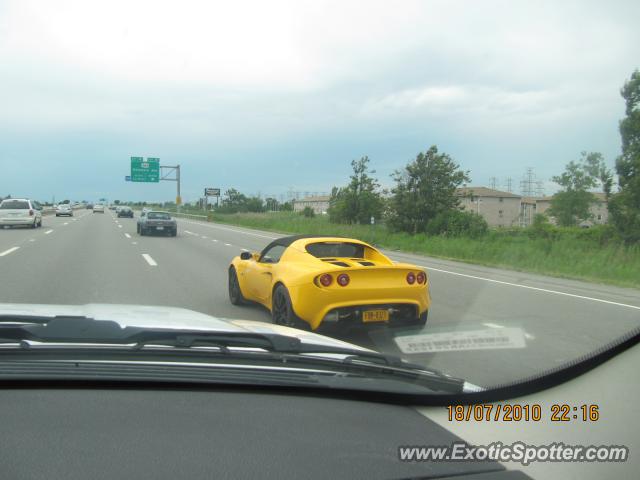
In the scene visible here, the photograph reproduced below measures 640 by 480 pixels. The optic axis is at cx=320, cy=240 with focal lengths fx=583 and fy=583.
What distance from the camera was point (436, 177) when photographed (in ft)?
128

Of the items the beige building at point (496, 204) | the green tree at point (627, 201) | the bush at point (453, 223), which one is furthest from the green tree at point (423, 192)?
the beige building at point (496, 204)

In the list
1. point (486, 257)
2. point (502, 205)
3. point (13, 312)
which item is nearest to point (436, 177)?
point (486, 257)

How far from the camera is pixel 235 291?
9.19 meters

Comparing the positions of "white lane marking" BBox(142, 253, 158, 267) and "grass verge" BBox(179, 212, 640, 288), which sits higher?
"grass verge" BBox(179, 212, 640, 288)

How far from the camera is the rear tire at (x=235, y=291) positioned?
903cm

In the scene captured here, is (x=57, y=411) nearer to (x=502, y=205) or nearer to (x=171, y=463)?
(x=171, y=463)

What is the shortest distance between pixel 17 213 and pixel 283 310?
2968 centimetres

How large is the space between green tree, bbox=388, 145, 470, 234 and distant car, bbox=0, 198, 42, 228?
71.2 feet

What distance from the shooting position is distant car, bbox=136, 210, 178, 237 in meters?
28.5

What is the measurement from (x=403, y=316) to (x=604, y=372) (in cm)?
404

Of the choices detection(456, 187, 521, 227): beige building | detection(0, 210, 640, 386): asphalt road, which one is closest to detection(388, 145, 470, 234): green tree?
detection(0, 210, 640, 386): asphalt road

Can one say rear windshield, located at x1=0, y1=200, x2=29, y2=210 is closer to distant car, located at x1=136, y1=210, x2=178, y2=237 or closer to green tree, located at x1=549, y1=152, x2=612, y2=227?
distant car, located at x1=136, y1=210, x2=178, y2=237
